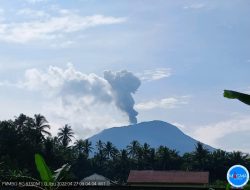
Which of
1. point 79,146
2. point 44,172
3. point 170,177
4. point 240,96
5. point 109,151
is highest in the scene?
point 79,146

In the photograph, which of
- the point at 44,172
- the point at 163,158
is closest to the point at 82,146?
the point at 163,158

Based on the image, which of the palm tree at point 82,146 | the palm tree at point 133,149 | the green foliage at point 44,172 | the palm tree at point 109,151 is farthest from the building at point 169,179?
the green foliage at point 44,172

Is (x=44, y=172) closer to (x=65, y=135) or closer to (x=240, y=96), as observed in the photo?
(x=240, y=96)

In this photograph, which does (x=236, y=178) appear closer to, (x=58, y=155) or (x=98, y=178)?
(x=98, y=178)

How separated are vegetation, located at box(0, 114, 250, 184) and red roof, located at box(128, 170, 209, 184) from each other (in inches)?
554

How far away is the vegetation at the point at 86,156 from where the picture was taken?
299ft

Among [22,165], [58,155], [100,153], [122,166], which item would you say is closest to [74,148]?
[100,153]

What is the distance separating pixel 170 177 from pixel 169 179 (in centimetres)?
60

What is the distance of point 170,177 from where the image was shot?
75.8 metres

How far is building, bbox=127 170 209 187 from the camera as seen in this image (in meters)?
73.5

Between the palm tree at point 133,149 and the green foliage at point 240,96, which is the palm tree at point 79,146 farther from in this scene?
the green foliage at point 240,96

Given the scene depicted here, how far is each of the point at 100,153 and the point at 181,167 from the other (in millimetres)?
26874

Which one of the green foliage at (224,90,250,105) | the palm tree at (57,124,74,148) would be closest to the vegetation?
the palm tree at (57,124,74,148)

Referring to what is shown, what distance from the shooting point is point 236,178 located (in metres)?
10.5
